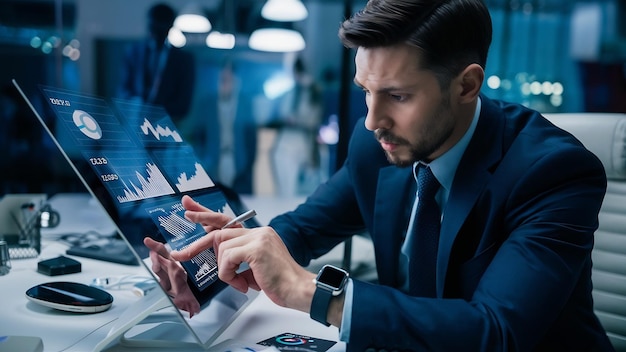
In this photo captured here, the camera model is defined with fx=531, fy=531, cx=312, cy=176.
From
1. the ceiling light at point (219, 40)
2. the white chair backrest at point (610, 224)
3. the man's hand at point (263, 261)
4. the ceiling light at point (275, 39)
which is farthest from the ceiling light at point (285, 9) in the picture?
the man's hand at point (263, 261)

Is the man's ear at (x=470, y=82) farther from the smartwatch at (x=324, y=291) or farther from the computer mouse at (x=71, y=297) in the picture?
the computer mouse at (x=71, y=297)

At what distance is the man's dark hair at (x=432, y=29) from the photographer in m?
0.93

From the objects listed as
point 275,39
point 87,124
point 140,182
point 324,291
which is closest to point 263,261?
point 324,291

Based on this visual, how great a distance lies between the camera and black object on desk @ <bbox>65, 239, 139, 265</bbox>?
131 cm

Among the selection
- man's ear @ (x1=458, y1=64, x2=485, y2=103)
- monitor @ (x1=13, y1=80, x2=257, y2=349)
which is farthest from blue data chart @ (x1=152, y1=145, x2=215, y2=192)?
man's ear @ (x1=458, y1=64, x2=485, y2=103)

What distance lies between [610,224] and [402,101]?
0.68 m

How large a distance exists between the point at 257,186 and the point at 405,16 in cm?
511

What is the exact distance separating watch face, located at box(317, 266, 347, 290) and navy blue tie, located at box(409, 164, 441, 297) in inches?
11.2

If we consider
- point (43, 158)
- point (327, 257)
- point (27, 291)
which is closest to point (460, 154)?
point (327, 257)

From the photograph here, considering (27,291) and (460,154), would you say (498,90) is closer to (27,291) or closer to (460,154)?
(460,154)

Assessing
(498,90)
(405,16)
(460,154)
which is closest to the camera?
(405,16)

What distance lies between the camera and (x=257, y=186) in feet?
19.5

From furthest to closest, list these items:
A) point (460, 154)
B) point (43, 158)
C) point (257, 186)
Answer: point (257, 186) < point (43, 158) < point (460, 154)

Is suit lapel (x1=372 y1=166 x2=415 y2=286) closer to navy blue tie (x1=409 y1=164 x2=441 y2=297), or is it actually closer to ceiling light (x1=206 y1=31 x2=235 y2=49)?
navy blue tie (x1=409 y1=164 x2=441 y2=297)
